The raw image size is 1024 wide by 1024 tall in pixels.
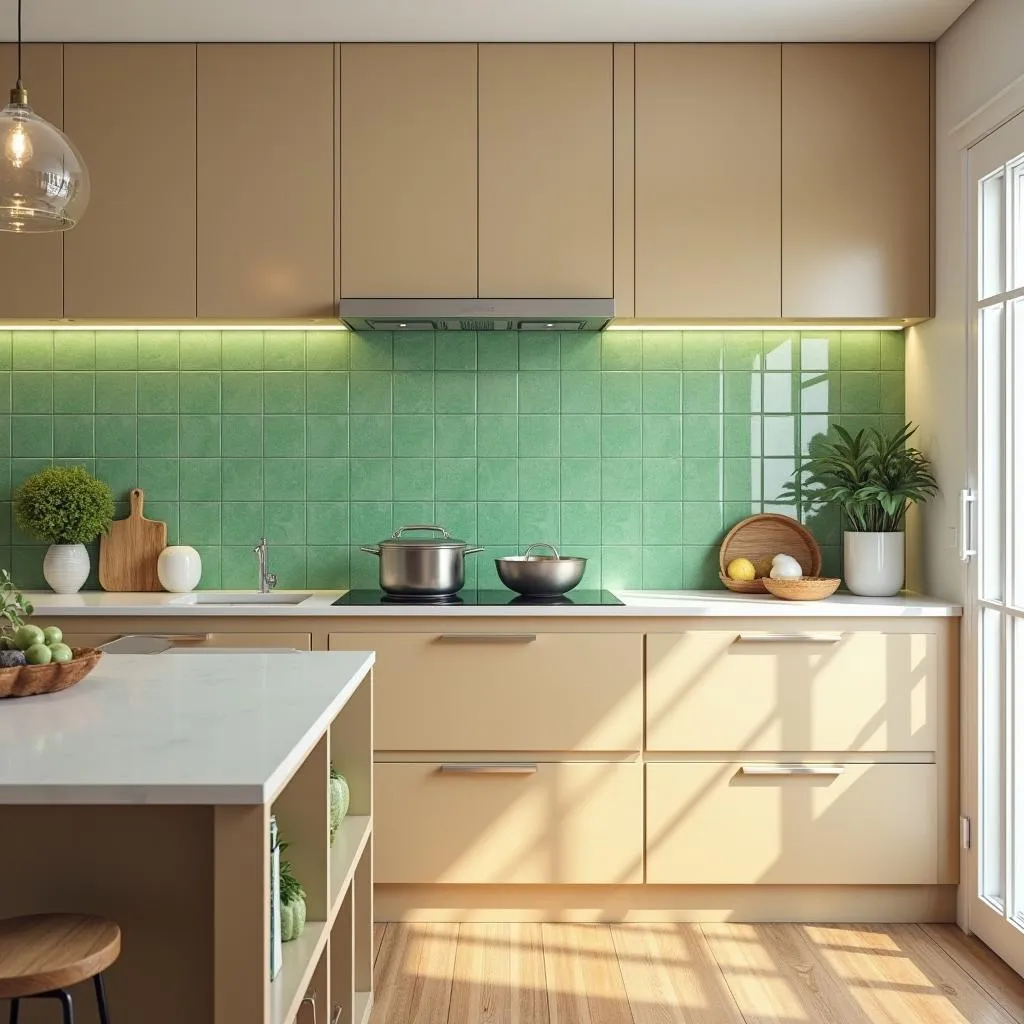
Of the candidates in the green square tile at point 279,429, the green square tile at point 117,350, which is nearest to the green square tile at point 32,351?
the green square tile at point 117,350

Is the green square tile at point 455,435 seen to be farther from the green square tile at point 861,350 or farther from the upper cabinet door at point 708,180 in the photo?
the green square tile at point 861,350

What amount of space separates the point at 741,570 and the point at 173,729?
2.33 m

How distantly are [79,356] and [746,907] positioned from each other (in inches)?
114

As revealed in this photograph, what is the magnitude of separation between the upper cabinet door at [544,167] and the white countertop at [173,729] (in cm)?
160

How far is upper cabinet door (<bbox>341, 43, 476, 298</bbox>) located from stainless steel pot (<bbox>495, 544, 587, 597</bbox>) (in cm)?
88

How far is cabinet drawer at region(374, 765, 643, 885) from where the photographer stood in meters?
3.09

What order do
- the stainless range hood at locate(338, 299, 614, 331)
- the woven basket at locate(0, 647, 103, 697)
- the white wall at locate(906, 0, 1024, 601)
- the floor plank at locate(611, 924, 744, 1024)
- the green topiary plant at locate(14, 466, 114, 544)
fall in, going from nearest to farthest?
1. the woven basket at locate(0, 647, 103, 697)
2. the floor plank at locate(611, 924, 744, 1024)
3. the white wall at locate(906, 0, 1024, 601)
4. the stainless range hood at locate(338, 299, 614, 331)
5. the green topiary plant at locate(14, 466, 114, 544)

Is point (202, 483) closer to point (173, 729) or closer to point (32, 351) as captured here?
point (32, 351)

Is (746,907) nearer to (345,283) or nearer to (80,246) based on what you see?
(345,283)

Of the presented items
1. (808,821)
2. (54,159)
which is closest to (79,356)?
(54,159)

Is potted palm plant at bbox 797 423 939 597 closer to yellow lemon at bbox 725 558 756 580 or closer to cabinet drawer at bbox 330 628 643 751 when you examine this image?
yellow lemon at bbox 725 558 756 580

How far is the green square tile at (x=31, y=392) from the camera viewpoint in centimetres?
366

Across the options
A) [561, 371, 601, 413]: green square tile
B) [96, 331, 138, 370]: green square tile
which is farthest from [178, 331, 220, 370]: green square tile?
[561, 371, 601, 413]: green square tile

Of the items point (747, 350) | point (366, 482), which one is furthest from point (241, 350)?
point (747, 350)
